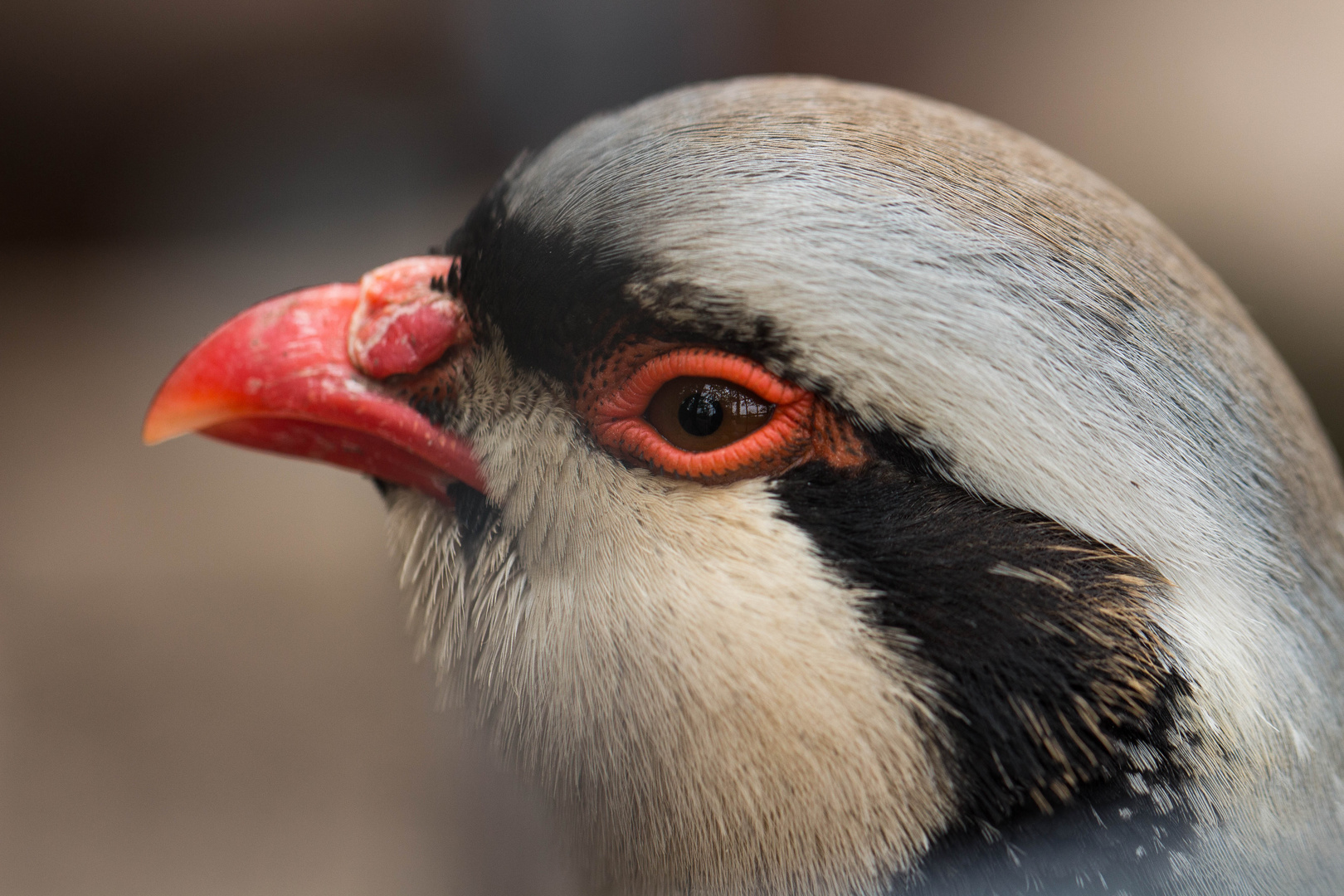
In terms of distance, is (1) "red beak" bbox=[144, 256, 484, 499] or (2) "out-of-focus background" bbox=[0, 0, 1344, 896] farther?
(2) "out-of-focus background" bbox=[0, 0, 1344, 896]

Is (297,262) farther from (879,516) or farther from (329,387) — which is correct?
(879,516)

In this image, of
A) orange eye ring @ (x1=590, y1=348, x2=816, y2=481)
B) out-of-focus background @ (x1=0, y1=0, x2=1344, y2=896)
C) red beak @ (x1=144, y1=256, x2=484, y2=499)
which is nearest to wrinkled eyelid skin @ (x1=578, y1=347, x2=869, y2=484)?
orange eye ring @ (x1=590, y1=348, x2=816, y2=481)

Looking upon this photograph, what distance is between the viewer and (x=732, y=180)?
3.13 ft

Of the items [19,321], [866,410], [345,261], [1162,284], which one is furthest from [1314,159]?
[19,321]

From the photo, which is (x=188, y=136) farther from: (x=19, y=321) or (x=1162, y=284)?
(x=1162, y=284)

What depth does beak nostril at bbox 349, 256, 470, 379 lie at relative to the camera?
1.13 metres

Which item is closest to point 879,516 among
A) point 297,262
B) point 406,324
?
point 406,324

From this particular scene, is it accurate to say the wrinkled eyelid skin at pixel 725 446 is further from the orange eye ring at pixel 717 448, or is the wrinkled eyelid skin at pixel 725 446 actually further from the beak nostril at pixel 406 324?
the beak nostril at pixel 406 324

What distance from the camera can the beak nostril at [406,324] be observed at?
1131 mm

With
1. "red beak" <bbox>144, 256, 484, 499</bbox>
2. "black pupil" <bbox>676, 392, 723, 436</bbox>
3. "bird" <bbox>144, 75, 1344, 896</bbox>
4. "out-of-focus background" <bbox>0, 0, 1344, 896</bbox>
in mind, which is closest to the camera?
"bird" <bbox>144, 75, 1344, 896</bbox>

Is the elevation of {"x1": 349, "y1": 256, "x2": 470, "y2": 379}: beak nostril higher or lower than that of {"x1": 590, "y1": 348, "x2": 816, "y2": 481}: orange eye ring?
higher

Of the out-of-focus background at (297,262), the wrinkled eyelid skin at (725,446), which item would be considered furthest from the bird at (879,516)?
the out-of-focus background at (297,262)

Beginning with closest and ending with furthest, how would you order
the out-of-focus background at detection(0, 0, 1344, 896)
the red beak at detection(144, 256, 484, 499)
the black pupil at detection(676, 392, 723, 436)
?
the black pupil at detection(676, 392, 723, 436) < the red beak at detection(144, 256, 484, 499) < the out-of-focus background at detection(0, 0, 1344, 896)

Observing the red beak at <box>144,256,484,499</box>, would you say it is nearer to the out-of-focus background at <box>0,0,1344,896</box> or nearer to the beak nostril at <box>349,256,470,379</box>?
the beak nostril at <box>349,256,470,379</box>
